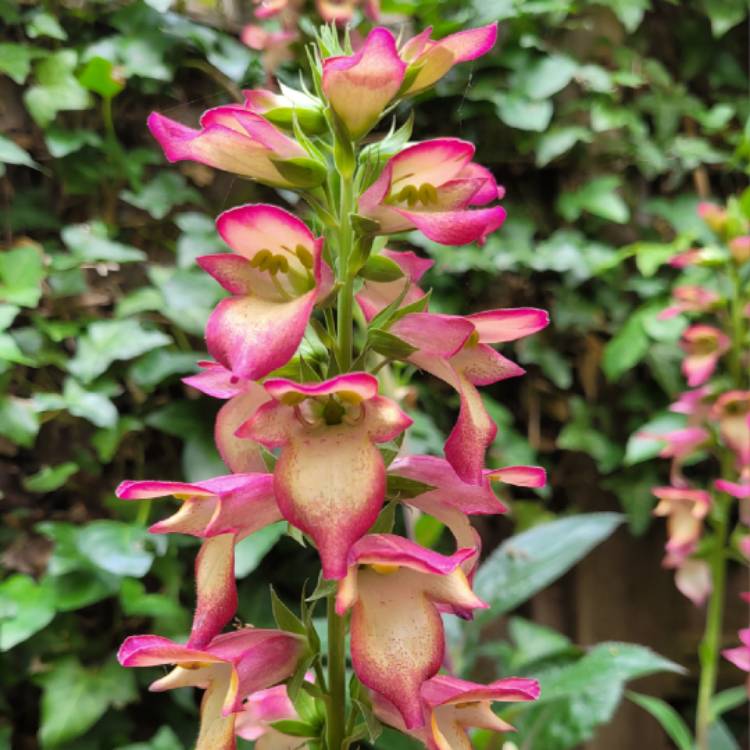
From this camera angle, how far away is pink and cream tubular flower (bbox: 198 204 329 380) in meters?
0.36

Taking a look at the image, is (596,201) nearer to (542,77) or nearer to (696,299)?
(542,77)

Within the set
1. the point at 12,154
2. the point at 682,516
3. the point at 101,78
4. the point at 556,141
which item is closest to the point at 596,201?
the point at 556,141

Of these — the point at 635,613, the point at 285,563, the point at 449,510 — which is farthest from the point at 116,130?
the point at 635,613

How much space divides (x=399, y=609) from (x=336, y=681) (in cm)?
10

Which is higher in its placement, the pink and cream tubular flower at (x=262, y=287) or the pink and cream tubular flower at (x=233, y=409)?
the pink and cream tubular flower at (x=262, y=287)

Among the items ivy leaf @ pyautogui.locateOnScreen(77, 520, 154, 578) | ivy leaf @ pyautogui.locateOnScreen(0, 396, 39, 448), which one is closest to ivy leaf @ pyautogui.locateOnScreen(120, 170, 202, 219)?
ivy leaf @ pyautogui.locateOnScreen(0, 396, 39, 448)

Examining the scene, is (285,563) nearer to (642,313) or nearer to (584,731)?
(584,731)

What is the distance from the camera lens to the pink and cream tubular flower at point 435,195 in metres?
0.41

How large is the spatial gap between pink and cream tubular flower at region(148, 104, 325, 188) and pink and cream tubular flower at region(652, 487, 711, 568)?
2.71 feet

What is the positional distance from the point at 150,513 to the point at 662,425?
879 mm

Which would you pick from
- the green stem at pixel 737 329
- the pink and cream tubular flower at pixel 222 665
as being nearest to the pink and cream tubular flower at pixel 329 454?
the pink and cream tubular flower at pixel 222 665

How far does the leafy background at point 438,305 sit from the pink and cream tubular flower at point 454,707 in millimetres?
379

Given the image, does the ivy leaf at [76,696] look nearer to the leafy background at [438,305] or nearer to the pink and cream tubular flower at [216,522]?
the leafy background at [438,305]

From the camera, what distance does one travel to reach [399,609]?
389 mm
